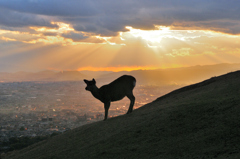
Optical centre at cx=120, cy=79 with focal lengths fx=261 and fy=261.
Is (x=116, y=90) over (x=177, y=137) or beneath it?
over

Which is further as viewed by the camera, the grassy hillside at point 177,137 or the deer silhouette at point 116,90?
the deer silhouette at point 116,90

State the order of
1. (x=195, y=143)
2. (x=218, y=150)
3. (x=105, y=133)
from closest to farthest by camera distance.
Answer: (x=218, y=150), (x=195, y=143), (x=105, y=133)

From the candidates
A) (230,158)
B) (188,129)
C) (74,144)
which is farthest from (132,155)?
(74,144)

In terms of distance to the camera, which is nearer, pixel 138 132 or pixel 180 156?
pixel 180 156

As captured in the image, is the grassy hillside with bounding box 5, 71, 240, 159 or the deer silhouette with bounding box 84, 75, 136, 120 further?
the deer silhouette with bounding box 84, 75, 136, 120

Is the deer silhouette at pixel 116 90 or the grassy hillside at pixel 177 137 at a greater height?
the deer silhouette at pixel 116 90

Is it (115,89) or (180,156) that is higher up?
(115,89)

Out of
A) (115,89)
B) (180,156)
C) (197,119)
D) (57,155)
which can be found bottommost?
(57,155)

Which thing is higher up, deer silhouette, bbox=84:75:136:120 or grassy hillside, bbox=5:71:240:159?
deer silhouette, bbox=84:75:136:120

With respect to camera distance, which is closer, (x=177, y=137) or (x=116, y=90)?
(x=177, y=137)

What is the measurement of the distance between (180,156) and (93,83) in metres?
13.1

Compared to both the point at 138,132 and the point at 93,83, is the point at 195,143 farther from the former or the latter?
the point at 93,83

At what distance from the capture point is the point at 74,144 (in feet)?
58.1

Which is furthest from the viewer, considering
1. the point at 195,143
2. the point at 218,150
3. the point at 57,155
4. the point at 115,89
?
the point at 115,89
